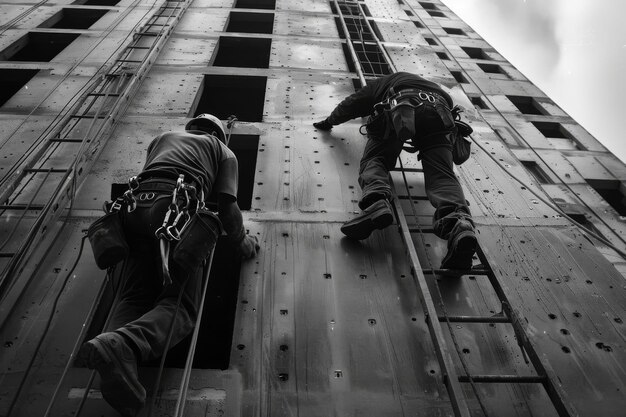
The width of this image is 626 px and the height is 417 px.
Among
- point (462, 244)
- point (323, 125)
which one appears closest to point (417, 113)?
point (462, 244)

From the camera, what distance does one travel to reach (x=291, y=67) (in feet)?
28.5

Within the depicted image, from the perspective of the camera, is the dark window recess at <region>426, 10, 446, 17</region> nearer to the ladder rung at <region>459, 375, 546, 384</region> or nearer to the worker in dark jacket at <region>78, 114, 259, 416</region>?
the worker in dark jacket at <region>78, 114, 259, 416</region>

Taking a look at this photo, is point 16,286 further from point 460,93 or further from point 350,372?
point 460,93

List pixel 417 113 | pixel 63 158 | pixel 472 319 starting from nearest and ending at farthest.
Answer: pixel 472 319 < pixel 417 113 < pixel 63 158

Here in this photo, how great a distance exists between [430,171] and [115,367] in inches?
133

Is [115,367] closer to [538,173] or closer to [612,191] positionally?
[538,173]

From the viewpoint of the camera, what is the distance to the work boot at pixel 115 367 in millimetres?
2430

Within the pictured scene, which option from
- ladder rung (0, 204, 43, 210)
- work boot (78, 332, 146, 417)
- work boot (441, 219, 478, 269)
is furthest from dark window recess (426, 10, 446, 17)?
work boot (78, 332, 146, 417)

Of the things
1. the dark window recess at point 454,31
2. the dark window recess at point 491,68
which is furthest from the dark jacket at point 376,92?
the dark window recess at point 454,31

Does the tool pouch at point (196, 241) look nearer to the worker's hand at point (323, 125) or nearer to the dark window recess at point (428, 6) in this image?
the worker's hand at point (323, 125)

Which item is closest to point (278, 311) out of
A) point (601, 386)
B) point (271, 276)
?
point (271, 276)

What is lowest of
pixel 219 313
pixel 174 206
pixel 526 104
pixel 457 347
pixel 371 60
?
pixel 219 313

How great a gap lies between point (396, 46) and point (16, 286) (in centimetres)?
902

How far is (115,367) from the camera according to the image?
2.55 meters
